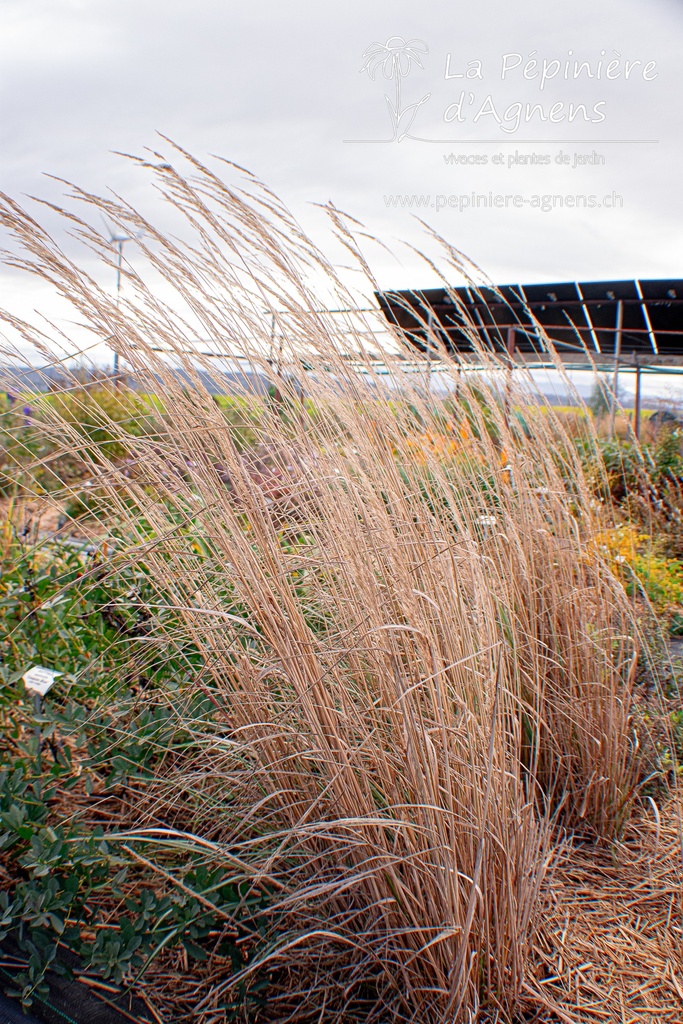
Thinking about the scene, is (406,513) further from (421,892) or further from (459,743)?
(421,892)

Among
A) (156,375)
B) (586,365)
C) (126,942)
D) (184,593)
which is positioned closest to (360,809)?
(126,942)

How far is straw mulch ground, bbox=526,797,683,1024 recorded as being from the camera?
3.94ft

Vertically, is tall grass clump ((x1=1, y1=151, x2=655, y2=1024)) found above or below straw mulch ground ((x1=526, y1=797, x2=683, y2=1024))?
above

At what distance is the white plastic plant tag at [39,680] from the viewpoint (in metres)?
1.49

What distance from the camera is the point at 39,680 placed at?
1.51 m

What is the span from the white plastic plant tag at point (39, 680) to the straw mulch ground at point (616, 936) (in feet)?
3.76

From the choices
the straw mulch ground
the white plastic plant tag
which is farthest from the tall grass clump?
the white plastic plant tag

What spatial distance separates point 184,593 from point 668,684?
187 cm

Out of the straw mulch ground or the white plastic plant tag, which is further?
the white plastic plant tag

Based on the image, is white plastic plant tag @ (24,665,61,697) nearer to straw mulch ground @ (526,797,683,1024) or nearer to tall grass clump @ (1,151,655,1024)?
tall grass clump @ (1,151,655,1024)

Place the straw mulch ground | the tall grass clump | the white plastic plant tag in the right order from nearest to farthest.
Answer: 1. the tall grass clump
2. the straw mulch ground
3. the white plastic plant tag

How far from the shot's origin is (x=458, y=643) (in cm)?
117

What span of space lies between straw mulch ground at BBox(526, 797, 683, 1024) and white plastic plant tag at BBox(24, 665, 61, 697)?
3.76ft

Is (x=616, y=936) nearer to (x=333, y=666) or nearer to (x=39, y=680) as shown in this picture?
(x=333, y=666)
